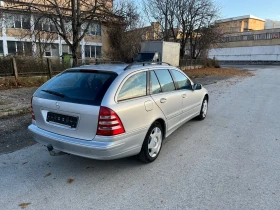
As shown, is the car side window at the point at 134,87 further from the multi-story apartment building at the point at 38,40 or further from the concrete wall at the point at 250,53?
the concrete wall at the point at 250,53

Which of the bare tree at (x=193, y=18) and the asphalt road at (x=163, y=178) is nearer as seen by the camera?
the asphalt road at (x=163, y=178)

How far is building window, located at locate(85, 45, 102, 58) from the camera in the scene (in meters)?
30.9

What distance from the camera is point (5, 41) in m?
25.0

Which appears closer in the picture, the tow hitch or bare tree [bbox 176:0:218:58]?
the tow hitch

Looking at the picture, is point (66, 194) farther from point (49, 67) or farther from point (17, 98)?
point (49, 67)

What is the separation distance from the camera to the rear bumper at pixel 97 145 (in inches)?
117

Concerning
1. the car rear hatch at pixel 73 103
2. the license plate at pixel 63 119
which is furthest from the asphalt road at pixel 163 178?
the license plate at pixel 63 119

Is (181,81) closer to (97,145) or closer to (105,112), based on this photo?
(105,112)

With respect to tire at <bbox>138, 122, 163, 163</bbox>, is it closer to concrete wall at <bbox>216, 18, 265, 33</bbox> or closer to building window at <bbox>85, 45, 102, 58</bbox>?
building window at <bbox>85, 45, 102, 58</bbox>

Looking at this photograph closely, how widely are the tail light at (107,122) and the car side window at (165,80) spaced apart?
4.62 feet

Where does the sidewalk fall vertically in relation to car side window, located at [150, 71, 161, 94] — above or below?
below

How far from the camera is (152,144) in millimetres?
3748

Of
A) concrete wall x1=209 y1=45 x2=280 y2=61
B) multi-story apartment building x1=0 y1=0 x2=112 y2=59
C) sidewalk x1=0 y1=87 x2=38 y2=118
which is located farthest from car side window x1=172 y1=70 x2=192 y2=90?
concrete wall x1=209 y1=45 x2=280 y2=61

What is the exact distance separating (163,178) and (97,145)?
107 centimetres
